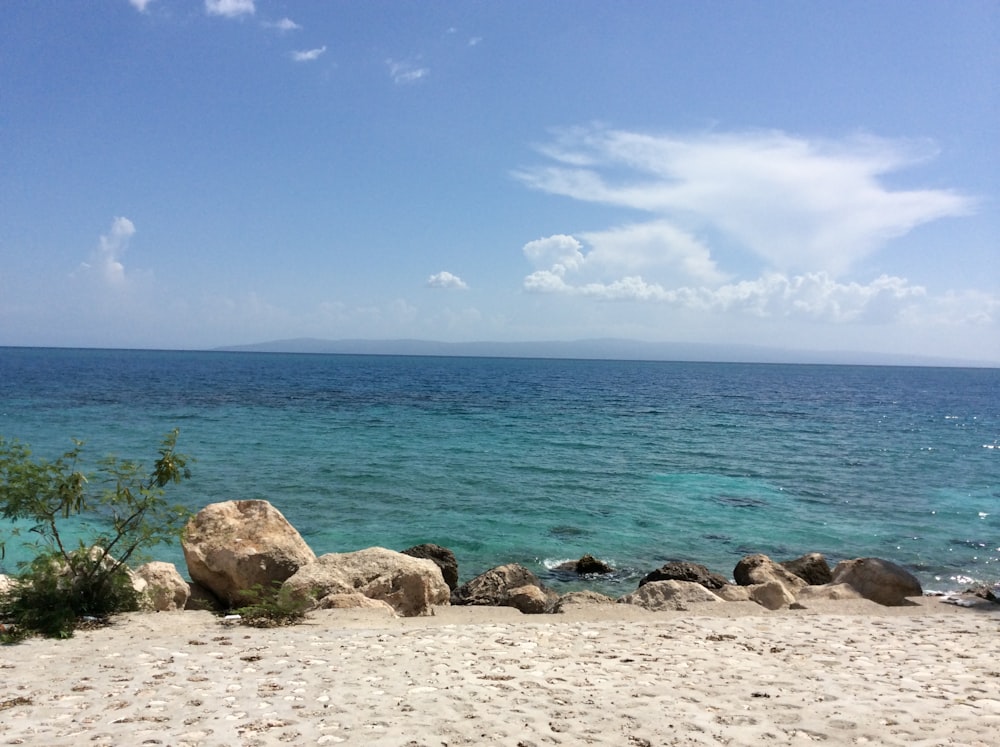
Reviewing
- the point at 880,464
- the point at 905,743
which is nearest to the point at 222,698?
the point at 905,743

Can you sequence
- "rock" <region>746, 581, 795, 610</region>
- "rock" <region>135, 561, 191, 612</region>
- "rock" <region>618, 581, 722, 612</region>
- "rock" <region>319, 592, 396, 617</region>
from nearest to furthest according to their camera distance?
"rock" <region>319, 592, 396, 617</region>
"rock" <region>135, 561, 191, 612</region>
"rock" <region>618, 581, 722, 612</region>
"rock" <region>746, 581, 795, 610</region>

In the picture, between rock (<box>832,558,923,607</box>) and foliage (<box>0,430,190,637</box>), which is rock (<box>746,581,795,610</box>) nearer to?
rock (<box>832,558,923,607</box>)

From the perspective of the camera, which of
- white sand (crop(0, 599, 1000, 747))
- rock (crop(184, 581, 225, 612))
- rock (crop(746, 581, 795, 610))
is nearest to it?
white sand (crop(0, 599, 1000, 747))

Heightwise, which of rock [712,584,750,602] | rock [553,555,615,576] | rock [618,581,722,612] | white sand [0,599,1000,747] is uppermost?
white sand [0,599,1000,747]

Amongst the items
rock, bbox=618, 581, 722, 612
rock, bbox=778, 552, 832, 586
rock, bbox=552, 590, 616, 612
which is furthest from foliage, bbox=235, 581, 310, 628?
rock, bbox=778, 552, 832, 586

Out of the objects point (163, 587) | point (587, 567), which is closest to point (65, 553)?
point (163, 587)

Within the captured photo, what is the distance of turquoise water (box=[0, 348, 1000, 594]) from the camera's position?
59.3 ft

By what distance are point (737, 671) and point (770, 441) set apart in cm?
3362

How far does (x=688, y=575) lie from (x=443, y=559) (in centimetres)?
522

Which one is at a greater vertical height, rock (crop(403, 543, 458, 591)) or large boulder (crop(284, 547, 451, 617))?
large boulder (crop(284, 547, 451, 617))

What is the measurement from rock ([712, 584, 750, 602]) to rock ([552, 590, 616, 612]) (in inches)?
89.8

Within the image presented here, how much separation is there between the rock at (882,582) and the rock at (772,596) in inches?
62.8

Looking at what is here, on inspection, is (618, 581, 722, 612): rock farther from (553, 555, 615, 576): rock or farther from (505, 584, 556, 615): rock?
(553, 555, 615, 576): rock

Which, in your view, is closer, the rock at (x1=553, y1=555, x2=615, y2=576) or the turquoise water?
the rock at (x1=553, y1=555, x2=615, y2=576)
